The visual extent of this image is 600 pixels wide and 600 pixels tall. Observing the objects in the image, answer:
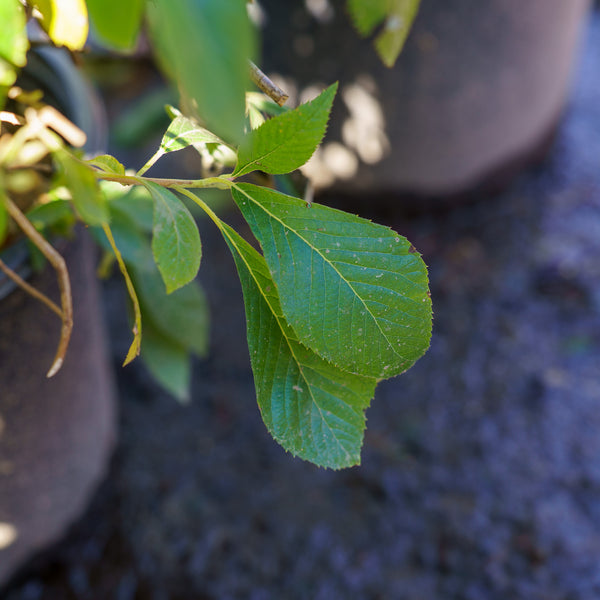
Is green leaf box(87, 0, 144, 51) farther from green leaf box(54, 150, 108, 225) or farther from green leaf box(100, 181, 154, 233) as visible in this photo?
green leaf box(100, 181, 154, 233)

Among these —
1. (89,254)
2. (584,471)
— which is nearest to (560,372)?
(584,471)

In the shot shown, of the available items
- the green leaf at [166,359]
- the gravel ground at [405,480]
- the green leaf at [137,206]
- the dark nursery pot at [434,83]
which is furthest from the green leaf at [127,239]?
the dark nursery pot at [434,83]

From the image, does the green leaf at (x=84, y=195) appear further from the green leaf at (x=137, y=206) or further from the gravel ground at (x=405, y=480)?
the gravel ground at (x=405, y=480)

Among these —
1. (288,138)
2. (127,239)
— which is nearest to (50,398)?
(127,239)

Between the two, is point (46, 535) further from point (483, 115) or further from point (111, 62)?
point (111, 62)

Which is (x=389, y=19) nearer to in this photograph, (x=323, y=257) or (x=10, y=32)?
(x=323, y=257)

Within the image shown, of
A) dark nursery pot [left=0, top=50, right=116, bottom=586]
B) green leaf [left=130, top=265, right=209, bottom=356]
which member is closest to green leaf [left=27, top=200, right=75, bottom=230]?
dark nursery pot [left=0, top=50, right=116, bottom=586]
